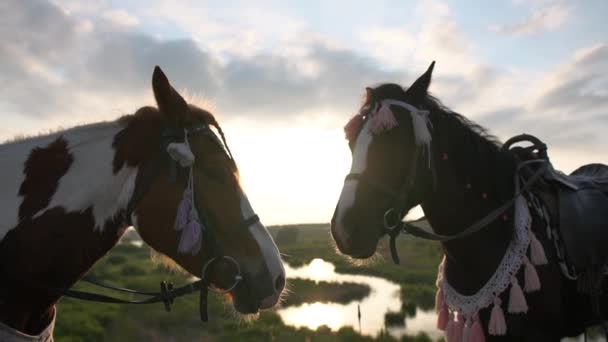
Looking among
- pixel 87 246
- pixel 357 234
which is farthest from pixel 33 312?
pixel 357 234

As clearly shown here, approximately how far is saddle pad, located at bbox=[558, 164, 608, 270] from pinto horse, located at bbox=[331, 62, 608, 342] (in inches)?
5.3

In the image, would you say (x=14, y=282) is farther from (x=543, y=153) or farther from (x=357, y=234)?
(x=543, y=153)

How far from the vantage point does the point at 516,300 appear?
111 inches

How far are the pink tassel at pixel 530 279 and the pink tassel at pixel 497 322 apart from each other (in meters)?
0.24

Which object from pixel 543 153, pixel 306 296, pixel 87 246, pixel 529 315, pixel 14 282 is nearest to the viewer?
pixel 14 282

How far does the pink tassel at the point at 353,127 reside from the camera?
3258 millimetres

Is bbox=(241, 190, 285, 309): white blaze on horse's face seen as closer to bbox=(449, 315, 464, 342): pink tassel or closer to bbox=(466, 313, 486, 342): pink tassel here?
bbox=(466, 313, 486, 342): pink tassel

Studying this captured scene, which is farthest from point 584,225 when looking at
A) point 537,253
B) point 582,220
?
point 537,253

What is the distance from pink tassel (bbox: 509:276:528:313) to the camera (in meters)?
2.80

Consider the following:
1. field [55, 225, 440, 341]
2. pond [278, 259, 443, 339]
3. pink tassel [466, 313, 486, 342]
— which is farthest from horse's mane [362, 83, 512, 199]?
pond [278, 259, 443, 339]

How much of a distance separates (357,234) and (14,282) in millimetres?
2081

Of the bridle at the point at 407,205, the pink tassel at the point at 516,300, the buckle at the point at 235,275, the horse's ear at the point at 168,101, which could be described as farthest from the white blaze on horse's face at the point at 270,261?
the pink tassel at the point at 516,300

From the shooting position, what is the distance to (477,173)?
3.21 meters

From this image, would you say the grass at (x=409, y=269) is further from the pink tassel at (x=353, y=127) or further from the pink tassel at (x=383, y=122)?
the pink tassel at (x=383, y=122)
